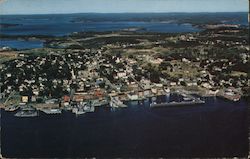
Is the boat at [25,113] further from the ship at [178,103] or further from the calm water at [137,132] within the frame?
the ship at [178,103]

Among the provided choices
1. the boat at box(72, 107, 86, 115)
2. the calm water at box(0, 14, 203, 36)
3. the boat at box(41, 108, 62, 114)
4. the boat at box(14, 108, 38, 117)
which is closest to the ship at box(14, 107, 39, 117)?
the boat at box(14, 108, 38, 117)

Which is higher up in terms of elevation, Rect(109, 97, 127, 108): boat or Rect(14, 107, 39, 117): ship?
Rect(109, 97, 127, 108): boat

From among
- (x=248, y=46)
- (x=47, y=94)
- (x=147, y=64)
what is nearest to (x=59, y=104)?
(x=47, y=94)

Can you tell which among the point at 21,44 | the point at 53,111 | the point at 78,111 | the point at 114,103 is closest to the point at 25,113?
the point at 53,111

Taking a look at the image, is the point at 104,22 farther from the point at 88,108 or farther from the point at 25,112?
the point at 25,112

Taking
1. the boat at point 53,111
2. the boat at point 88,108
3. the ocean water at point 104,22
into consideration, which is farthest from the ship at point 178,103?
the boat at point 53,111

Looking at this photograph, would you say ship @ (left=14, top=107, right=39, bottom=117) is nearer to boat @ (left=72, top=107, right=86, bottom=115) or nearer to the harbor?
the harbor

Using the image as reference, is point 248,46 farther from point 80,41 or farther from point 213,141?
point 80,41
